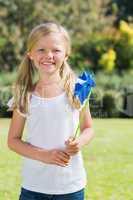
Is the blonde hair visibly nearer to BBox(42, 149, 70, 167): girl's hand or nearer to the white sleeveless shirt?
the white sleeveless shirt

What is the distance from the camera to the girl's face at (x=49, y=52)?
305 centimetres

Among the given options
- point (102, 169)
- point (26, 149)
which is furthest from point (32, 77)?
point (102, 169)

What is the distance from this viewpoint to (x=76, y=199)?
3066 mm

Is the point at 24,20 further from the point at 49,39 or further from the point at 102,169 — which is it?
the point at 49,39

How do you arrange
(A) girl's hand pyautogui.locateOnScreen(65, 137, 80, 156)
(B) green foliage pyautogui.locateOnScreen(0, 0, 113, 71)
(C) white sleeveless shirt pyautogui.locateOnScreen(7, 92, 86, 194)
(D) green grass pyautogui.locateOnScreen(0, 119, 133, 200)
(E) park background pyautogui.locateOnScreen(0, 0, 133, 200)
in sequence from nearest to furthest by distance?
(A) girl's hand pyautogui.locateOnScreen(65, 137, 80, 156)
(C) white sleeveless shirt pyautogui.locateOnScreen(7, 92, 86, 194)
(D) green grass pyautogui.locateOnScreen(0, 119, 133, 200)
(E) park background pyautogui.locateOnScreen(0, 0, 133, 200)
(B) green foliage pyautogui.locateOnScreen(0, 0, 113, 71)

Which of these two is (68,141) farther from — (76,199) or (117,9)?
(117,9)

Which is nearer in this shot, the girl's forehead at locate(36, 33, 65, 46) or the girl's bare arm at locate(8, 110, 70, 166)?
the girl's bare arm at locate(8, 110, 70, 166)

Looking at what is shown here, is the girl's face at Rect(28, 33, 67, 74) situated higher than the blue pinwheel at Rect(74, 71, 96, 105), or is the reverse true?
the girl's face at Rect(28, 33, 67, 74)

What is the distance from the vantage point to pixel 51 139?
3014mm

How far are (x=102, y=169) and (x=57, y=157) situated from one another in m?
5.14

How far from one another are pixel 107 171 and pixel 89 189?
1.26 meters

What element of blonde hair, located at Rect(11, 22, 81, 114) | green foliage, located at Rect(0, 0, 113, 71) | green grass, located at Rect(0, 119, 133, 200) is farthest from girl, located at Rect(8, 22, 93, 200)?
green foliage, located at Rect(0, 0, 113, 71)

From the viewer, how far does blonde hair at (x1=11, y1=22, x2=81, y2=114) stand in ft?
10.0

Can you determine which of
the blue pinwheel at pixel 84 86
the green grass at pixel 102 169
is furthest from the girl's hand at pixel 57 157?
the green grass at pixel 102 169
